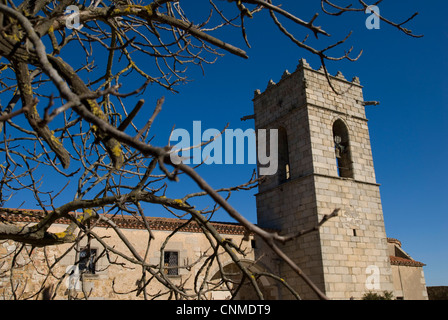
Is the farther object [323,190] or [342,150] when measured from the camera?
[342,150]

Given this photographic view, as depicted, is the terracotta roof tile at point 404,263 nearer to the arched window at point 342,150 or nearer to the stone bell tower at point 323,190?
the stone bell tower at point 323,190

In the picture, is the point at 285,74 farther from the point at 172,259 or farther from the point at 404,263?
the point at 404,263

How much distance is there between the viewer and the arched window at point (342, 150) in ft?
49.7

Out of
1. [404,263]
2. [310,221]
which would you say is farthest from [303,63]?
[404,263]

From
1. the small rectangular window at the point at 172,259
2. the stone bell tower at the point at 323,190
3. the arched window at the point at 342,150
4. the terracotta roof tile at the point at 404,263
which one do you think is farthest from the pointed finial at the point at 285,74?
the terracotta roof tile at the point at 404,263

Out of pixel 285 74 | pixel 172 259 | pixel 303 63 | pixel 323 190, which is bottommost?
pixel 172 259

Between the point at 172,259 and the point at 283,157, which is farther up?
the point at 283,157

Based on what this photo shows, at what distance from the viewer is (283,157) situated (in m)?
15.8

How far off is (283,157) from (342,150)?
2232mm

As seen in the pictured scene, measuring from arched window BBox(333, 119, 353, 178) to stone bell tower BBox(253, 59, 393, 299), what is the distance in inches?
1.5

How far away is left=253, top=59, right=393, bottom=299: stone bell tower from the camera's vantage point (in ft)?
43.8
